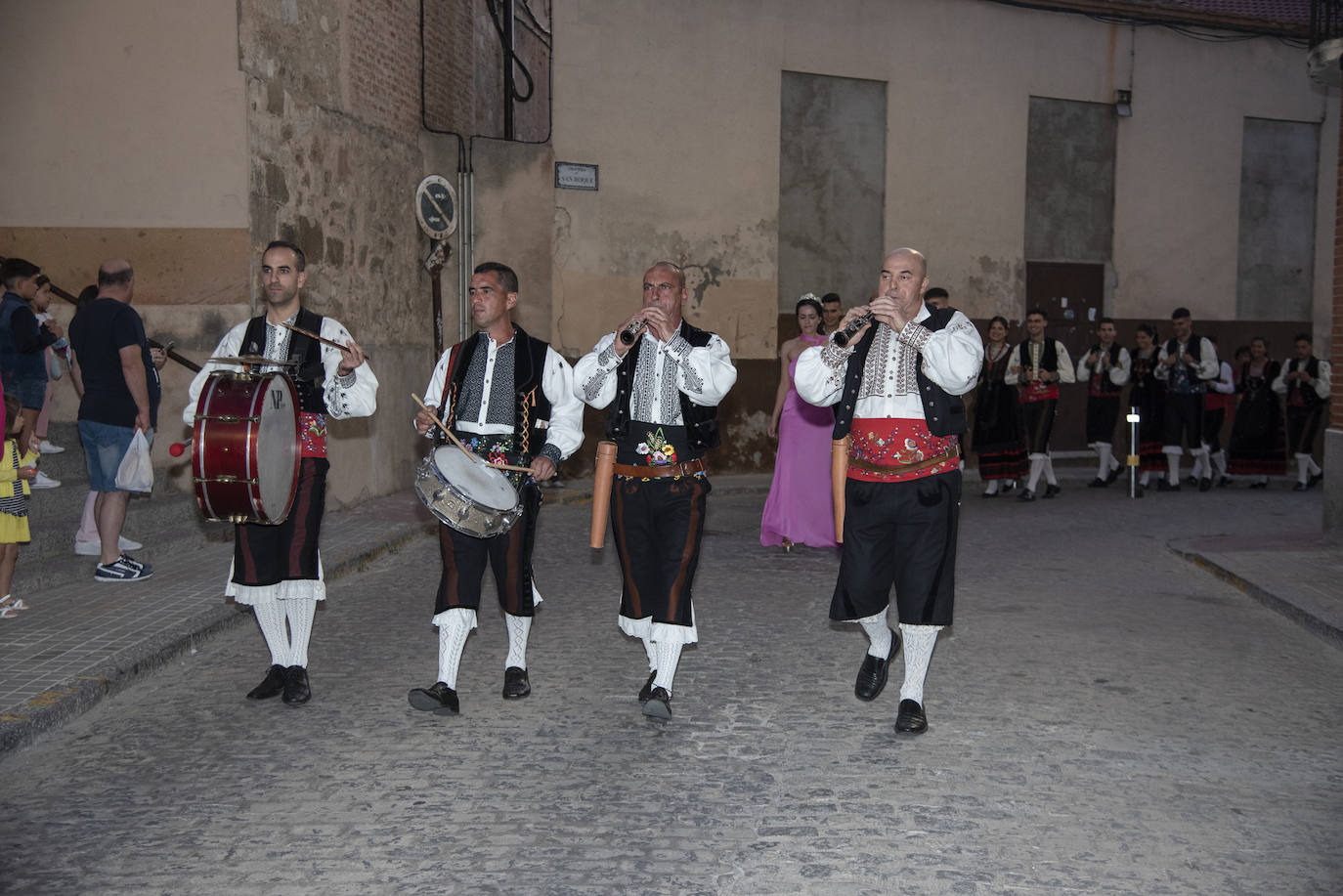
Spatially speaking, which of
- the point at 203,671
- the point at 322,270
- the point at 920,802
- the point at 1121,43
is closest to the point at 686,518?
the point at 920,802

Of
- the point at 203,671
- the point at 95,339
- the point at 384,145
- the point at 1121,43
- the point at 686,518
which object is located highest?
the point at 1121,43

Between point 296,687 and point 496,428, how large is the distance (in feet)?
4.93

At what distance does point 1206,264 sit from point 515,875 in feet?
60.3

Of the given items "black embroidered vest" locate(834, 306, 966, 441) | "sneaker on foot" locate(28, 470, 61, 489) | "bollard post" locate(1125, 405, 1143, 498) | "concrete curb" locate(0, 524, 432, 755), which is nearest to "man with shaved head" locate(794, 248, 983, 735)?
"black embroidered vest" locate(834, 306, 966, 441)

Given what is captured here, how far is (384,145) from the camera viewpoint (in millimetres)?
13516

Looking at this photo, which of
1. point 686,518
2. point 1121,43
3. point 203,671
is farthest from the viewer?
point 1121,43

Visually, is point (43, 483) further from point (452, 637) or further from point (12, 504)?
point (452, 637)

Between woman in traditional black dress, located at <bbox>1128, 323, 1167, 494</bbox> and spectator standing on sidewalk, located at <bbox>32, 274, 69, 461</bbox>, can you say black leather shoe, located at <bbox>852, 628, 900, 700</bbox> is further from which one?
woman in traditional black dress, located at <bbox>1128, 323, 1167, 494</bbox>

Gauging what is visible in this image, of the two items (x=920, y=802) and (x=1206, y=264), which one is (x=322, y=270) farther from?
(x=1206, y=264)

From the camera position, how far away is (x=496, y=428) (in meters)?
5.74

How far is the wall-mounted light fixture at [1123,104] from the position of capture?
19.1 m

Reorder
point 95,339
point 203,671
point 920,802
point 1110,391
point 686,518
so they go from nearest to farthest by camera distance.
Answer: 1. point 920,802
2. point 686,518
3. point 203,671
4. point 95,339
5. point 1110,391

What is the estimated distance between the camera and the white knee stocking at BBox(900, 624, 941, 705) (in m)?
5.59

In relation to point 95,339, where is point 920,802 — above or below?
below
